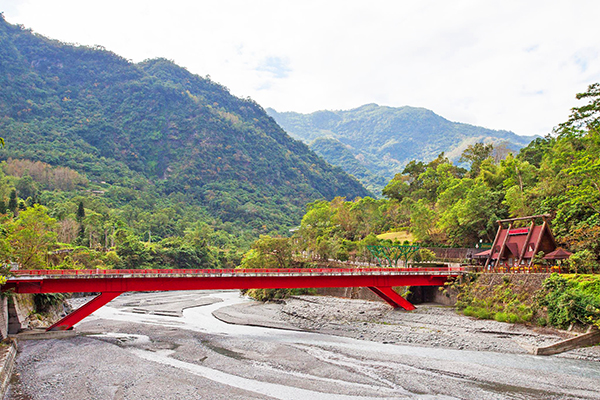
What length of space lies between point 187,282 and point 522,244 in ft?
120

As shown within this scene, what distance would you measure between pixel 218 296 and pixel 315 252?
21494 mm

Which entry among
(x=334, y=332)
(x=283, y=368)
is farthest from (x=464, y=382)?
(x=334, y=332)

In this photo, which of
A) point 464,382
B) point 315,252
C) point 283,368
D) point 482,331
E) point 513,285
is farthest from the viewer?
point 315,252

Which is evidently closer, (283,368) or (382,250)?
(283,368)

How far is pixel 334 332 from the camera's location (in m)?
41.4

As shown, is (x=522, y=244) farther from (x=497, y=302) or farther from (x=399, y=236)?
(x=399, y=236)

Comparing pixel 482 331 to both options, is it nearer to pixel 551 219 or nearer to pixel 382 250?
pixel 551 219

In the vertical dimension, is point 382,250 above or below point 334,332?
above

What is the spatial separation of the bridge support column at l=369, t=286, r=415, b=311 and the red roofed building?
1078 centimetres

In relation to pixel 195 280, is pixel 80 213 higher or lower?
higher

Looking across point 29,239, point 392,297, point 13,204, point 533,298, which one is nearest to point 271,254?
point 392,297

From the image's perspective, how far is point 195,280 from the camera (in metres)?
41.2

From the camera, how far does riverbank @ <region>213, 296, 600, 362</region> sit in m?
32.8

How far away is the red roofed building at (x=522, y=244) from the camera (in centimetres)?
4419
